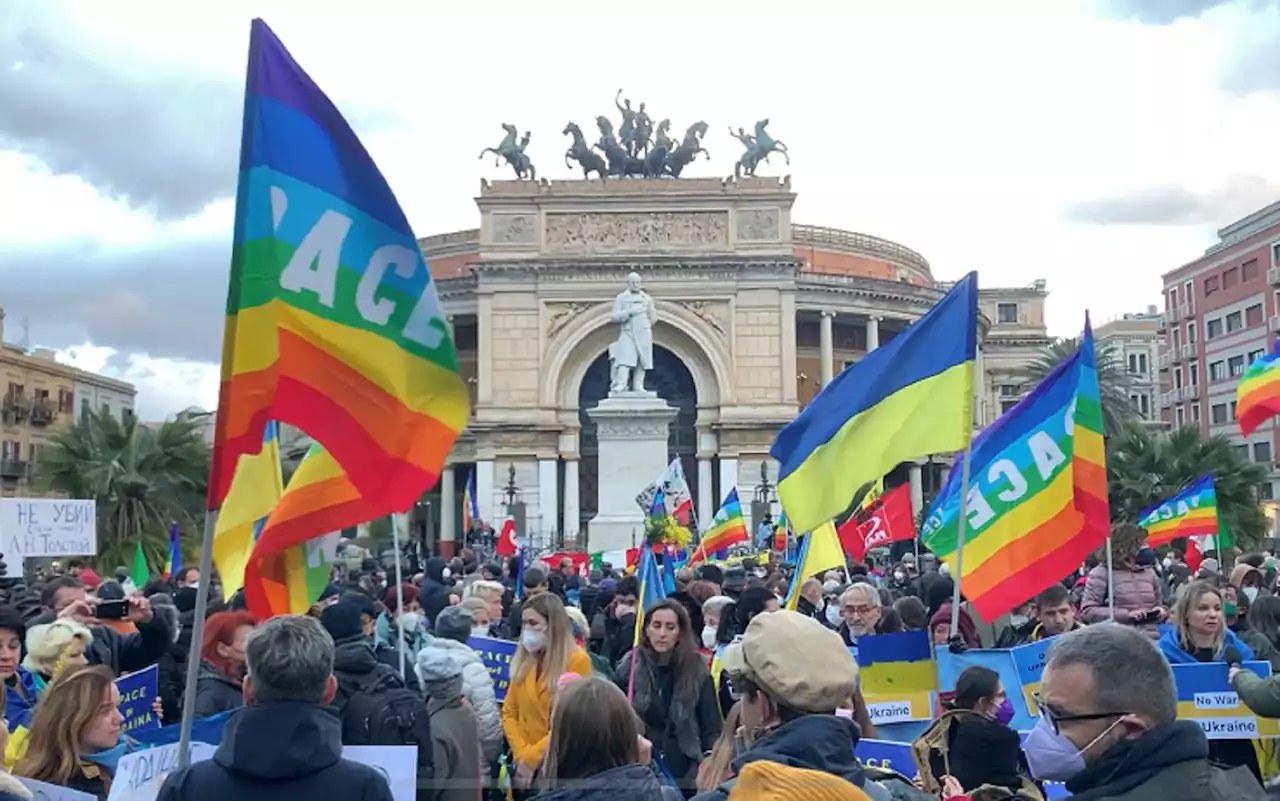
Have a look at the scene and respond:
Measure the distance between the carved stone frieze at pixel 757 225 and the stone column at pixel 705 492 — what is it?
10.0m

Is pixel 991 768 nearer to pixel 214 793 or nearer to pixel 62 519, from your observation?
pixel 214 793

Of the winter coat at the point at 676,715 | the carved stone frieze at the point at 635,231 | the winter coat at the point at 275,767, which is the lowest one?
the winter coat at the point at 676,715

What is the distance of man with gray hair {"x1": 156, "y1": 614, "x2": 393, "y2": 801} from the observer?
11.3 ft

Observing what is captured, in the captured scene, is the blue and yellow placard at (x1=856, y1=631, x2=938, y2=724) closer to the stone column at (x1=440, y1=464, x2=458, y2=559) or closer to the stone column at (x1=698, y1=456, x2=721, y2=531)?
the stone column at (x1=698, y1=456, x2=721, y2=531)

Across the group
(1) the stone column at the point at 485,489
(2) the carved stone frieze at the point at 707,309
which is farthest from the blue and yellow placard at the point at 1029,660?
(2) the carved stone frieze at the point at 707,309

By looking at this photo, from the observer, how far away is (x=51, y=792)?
4.11 m

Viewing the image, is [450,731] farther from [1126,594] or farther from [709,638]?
[1126,594]

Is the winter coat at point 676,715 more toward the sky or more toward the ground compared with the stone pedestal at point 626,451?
more toward the ground

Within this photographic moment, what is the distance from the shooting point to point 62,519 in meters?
15.7

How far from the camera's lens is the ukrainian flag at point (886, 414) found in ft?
23.1

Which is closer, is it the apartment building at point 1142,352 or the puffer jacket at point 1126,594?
the puffer jacket at point 1126,594

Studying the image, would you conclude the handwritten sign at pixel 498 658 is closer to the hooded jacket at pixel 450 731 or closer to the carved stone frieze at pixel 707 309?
the hooded jacket at pixel 450 731

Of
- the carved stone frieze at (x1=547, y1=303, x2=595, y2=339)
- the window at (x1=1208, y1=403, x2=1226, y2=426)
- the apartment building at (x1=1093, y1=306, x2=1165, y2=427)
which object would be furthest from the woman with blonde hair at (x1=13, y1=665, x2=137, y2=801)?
the apartment building at (x1=1093, y1=306, x2=1165, y2=427)

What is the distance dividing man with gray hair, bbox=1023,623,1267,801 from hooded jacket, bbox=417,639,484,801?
3028mm
